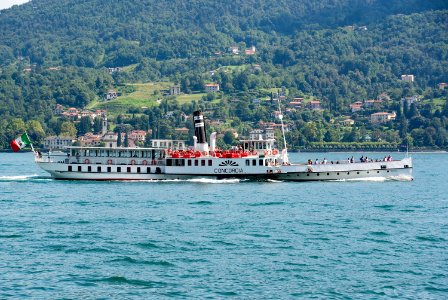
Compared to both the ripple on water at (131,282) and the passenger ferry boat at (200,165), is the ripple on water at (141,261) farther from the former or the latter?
the passenger ferry boat at (200,165)

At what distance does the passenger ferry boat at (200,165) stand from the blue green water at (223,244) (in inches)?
269

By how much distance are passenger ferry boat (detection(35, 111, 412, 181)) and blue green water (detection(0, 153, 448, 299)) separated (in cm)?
684

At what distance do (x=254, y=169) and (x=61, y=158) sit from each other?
17.2m

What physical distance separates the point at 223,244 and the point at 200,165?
114 ft

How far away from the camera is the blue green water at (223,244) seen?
3875 centimetres

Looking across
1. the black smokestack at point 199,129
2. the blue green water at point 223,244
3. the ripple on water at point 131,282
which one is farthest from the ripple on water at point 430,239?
the black smokestack at point 199,129

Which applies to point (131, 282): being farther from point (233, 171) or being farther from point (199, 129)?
point (199, 129)

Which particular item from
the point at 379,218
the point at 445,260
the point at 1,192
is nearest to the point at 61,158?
the point at 1,192

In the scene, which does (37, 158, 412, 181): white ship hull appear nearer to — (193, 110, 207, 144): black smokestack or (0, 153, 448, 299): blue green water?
(193, 110, 207, 144): black smokestack

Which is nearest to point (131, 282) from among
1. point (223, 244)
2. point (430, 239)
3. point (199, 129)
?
point (223, 244)

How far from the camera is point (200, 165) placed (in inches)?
3233

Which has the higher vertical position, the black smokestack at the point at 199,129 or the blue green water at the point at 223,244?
the black smokestack at the point at 199,129

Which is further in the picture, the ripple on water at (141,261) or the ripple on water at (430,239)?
the ripple on water at (430,239)

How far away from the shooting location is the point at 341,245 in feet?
157
